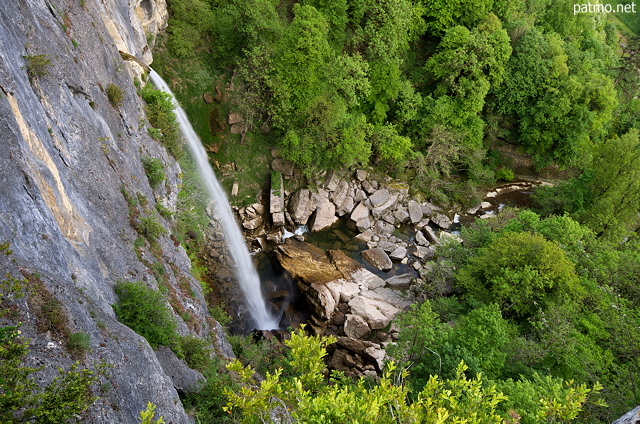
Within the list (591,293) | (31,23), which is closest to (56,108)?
(31,23)

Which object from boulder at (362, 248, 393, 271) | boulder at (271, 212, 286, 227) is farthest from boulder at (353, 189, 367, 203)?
boulder at (271, 212, 286, 227)

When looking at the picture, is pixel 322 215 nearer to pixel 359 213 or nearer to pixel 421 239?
pixel 359 213

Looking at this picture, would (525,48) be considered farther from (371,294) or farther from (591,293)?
(371,294)

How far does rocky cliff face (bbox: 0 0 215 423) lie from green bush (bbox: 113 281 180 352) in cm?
36

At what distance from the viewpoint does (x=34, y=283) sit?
7258mm

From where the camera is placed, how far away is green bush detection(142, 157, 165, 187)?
1831 centimetres

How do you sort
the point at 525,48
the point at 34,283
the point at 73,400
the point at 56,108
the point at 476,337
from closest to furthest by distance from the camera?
the point at 73,400 < the point at 34,283 < the point at 56,108 < the point at 476,337 < the point at 525,48

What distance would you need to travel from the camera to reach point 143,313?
36.3ft

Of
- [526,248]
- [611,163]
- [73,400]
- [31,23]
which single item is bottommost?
[526,248]

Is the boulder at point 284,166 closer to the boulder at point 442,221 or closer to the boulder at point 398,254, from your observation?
the boulder at point 398,254

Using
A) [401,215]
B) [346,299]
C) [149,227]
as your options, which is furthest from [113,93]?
[401,215]

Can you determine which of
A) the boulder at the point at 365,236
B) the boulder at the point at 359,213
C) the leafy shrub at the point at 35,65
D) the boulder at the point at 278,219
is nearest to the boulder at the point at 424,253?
the boulder at the point at 365,236

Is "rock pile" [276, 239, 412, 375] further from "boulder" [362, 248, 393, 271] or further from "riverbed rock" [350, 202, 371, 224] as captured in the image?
"riverbed rock" [350, 202, 371, 224]

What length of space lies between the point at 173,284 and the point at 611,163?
2991 centimetres
